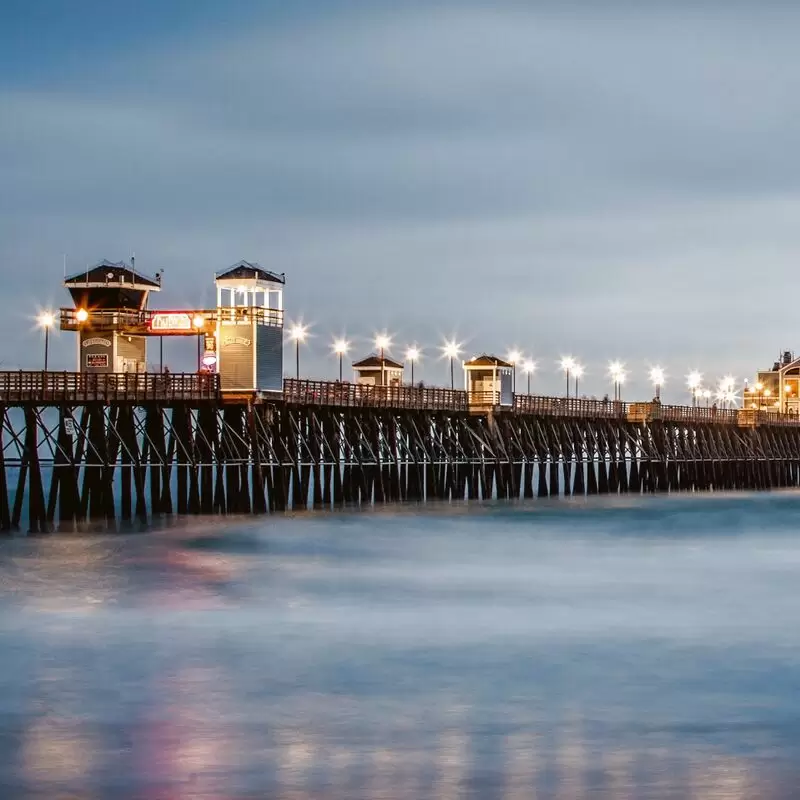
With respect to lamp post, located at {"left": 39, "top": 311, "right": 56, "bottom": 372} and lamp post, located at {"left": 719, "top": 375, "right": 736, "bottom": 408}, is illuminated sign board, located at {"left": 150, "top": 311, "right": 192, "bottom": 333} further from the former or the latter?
lamp post, located at {"left": 719, "top": 375, "right": 736, "bottom": 408}

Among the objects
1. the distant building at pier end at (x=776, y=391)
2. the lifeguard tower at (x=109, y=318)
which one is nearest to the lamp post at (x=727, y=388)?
the distant building at pier end at (x=776, y=391)

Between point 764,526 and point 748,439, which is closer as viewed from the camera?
point 764,526

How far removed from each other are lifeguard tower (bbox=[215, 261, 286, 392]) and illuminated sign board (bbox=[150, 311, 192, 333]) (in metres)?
1.20

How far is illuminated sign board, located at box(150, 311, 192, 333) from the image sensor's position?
52.7m

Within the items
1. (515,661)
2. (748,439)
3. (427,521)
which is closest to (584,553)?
(427,521)

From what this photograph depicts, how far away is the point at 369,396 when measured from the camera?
2341 inches

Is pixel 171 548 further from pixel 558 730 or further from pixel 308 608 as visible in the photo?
pixel 558 730

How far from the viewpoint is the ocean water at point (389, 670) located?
18.5 metres

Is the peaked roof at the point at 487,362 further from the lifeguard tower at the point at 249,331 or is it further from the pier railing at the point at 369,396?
the lifeguard tower at the point at 249,331

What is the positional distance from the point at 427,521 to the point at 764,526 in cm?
1258

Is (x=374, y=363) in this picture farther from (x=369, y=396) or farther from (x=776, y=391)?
(x=776, y=391)

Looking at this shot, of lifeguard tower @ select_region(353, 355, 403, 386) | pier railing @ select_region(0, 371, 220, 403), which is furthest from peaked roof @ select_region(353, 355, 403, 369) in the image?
pier railing @ select_region(0, 371, 220, 403)

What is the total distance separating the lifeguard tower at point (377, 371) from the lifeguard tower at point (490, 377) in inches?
133

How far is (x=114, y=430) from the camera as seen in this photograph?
160 ft
